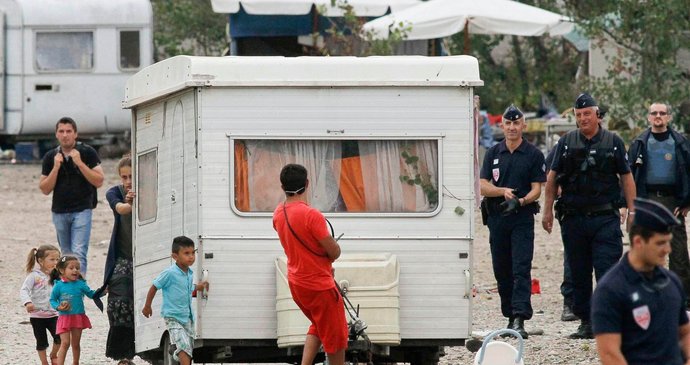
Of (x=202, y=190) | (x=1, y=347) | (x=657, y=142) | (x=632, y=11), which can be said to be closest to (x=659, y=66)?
(x=632, y=11)

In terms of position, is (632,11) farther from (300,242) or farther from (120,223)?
(300,242)

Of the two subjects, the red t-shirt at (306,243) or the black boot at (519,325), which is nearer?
the red t-shirt at (306,243)

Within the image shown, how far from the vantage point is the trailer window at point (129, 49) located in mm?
28766

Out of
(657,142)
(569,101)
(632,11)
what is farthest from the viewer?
(569,101)

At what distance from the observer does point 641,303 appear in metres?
6.97

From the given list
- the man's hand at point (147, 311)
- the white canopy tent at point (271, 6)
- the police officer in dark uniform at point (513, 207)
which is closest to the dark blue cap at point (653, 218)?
the man's hand at point (147, 311)

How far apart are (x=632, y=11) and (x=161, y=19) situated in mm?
15741

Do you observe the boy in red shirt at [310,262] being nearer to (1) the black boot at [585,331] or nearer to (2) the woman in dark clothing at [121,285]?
(2) the woman in dark clothing at [121,285]

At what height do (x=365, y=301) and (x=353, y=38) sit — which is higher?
(x=353, y=38)

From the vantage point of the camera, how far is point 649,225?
6.95 metres

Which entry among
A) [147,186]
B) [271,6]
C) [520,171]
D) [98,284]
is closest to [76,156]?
[98,284]

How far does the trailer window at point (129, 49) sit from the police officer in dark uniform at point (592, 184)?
17.3 m

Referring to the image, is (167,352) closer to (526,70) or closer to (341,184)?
(341,184)

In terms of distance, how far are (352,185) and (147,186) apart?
1.72 meters
